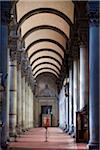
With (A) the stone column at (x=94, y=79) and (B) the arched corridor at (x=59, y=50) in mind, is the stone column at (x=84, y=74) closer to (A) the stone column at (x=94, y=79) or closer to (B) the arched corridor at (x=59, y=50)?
(B) the arched corridor at (x=59, y=50)

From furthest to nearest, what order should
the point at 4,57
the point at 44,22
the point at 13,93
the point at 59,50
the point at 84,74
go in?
1. the point at 59,50
2. the point at 44,22
3. the point at 13,93
4. the point at 84,74
5. the point at 4,57

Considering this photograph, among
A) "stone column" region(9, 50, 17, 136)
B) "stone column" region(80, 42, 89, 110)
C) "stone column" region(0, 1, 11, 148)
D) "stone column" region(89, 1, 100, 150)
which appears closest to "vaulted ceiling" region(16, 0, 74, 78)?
"stone column" region(9, 50, 17, 136)

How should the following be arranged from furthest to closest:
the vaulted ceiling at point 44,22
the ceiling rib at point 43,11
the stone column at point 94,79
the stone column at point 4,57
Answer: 1. the ceiling rib at point 43,11
2. the vaulted ceiling at point 44,22
3. the stone column at point 4,57
4. the stone column at point 94,79

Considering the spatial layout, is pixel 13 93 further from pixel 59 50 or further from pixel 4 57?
pixel 59 50

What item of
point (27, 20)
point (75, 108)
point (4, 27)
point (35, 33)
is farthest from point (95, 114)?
point (35, 33)

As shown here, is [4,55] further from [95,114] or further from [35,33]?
[35,33]

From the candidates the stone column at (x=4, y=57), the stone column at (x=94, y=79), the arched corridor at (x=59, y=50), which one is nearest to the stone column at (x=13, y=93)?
the arched corridor at (x=59, y=50)

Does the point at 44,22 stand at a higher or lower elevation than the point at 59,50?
higher

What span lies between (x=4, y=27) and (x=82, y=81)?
7.25m

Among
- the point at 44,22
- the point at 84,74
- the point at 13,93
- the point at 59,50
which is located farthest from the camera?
the point at 59,50

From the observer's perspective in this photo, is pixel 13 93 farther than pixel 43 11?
No

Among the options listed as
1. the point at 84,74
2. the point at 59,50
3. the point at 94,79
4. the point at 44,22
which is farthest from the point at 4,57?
the point at 59,50

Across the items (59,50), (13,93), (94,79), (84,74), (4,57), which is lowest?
(13,93)

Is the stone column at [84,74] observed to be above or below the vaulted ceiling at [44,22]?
below
